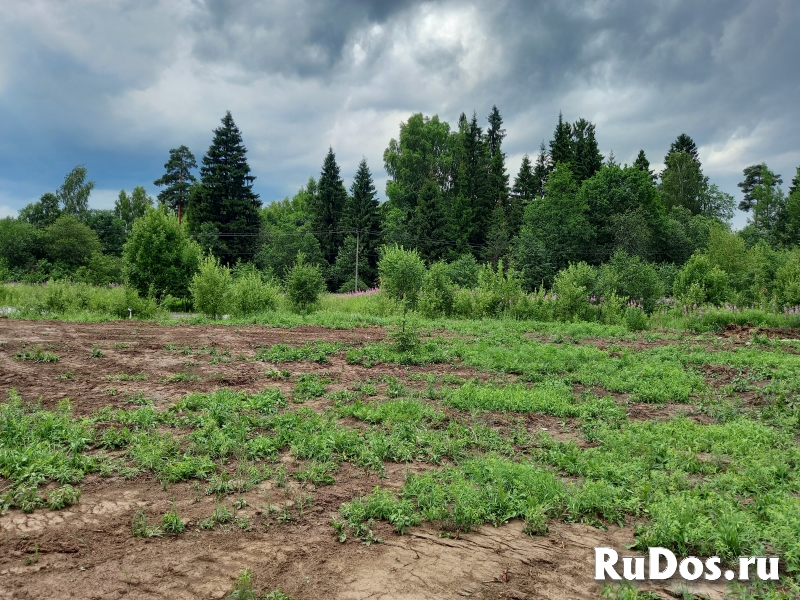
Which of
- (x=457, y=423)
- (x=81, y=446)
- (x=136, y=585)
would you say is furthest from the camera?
(x=457, y=423)

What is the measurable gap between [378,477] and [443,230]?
129 feet

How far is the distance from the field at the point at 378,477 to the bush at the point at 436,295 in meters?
9.10

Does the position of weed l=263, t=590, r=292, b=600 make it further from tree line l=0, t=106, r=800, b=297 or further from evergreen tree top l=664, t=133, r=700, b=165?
evergreen tree top l=664, t=133, r=700, b=165

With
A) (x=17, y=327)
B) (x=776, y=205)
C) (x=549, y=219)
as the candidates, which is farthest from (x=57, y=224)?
(x=776, y=205)

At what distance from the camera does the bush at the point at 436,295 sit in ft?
57.4

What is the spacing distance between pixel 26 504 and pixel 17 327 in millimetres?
10796

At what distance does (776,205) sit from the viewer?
163 feet

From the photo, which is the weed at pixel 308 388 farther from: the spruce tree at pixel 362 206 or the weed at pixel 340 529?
the spruce tree at pixel 362 206

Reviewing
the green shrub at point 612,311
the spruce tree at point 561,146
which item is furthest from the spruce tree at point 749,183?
the green shrub at point 612,311

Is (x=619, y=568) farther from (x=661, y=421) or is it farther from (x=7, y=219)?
(x=7, y=219)

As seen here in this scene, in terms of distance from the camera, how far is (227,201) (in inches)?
1639

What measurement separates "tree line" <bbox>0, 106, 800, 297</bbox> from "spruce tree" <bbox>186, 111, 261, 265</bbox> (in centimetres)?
10


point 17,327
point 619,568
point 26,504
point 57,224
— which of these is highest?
point 57,224

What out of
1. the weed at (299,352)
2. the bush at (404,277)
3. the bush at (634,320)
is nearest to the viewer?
the weed at (299,352)
